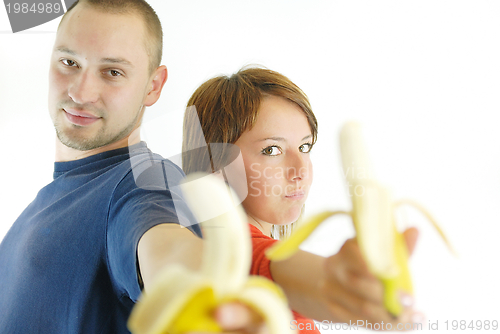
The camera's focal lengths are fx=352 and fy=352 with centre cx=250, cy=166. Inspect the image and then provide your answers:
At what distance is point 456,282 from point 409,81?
0.46 feet

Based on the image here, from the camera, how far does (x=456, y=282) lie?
0.70ft

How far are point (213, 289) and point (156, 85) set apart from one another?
0.74ft

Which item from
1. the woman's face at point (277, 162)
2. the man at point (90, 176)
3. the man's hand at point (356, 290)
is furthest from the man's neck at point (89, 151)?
the man's hand at point (356, 290)

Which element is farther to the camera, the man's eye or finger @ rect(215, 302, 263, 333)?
the man's eye

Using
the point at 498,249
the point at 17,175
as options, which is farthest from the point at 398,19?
the point at 17,175

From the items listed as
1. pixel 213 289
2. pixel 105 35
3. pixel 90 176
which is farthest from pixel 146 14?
pixel 213 289

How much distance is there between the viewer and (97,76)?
26cm

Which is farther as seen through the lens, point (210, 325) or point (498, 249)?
point (498, 249)

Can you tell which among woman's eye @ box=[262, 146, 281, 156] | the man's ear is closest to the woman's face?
woman's eye @ box=[262, 146, 281, 156]

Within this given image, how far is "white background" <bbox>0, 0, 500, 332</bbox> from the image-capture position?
21 centimetres

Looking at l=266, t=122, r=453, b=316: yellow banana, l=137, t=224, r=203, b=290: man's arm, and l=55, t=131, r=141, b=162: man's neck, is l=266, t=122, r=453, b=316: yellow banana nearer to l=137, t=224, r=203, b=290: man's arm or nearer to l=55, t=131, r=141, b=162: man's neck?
l=137, t=224, r=203, b=290: man's arm

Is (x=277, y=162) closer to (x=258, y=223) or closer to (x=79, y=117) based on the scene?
(x=258, y=223)

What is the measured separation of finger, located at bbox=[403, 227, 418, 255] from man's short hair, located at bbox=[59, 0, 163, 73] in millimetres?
235

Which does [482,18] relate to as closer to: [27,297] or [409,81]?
[409,81]
